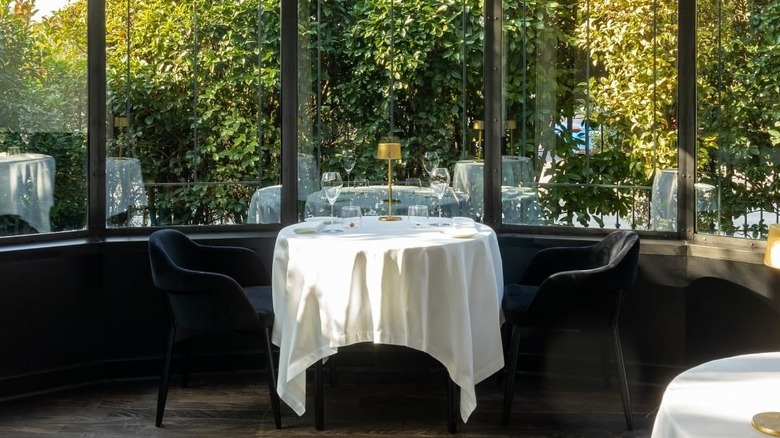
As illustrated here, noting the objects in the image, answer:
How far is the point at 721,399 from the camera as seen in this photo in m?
1.75

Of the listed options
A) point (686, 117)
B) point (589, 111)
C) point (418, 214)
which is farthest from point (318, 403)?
point (686, 117)

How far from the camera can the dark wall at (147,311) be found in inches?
172

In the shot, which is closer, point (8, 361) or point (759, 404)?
point (759, 404)

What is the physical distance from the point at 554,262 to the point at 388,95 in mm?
1398

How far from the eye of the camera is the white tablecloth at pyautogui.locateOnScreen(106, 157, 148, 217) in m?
4.83

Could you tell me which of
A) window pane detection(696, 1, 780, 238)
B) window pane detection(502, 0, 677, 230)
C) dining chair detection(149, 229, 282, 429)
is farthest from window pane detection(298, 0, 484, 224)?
window pane detection(696, 1, 780, 238)

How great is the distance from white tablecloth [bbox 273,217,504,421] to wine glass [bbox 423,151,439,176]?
3.91ft

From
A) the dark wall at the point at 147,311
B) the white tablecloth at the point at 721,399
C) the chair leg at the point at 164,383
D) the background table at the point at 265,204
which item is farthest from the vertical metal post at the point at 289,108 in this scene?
the white tablecloth at the point at 721,399

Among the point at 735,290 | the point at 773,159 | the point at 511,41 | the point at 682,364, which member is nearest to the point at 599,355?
the point at 682,364

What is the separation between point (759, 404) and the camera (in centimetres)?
172

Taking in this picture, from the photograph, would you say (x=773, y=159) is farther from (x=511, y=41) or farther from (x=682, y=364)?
(x=511, y=41)

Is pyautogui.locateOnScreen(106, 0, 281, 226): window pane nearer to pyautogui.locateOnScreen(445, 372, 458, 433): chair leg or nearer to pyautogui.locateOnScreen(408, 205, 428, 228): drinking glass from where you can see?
pyautogui.locateOnScreen(408, 205, 428, 228): drinking glass

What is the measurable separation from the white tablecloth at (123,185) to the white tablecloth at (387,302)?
1370 millimetres

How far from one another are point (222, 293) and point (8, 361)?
1307mm
